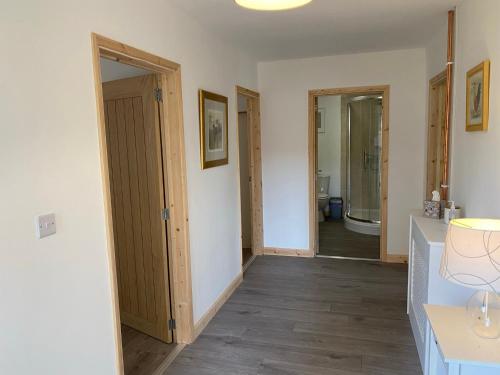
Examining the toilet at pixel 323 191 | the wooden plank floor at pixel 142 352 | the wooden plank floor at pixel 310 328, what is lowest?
the wooden plank floor at pixel 142 352

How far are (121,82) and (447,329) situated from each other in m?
2.58

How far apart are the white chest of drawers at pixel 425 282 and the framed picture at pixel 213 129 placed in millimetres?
1707

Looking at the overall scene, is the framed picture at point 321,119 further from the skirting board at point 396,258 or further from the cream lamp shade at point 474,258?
the cream lamp shade at point 474,258

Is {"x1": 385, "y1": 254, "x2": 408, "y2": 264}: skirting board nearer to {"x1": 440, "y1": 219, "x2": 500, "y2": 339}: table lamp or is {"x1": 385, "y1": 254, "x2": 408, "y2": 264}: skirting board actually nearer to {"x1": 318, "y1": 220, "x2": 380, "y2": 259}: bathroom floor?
{"x1": 318, "y1": 220, "x2": 380, "y2": 259}: bathroom floor

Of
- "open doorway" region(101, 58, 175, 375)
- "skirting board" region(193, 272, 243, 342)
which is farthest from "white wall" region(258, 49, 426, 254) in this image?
"open doorway" region(101, 58, 175, 375)

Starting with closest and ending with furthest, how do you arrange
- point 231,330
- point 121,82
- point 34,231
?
point 34,231 → point 121,82 → point 231,330

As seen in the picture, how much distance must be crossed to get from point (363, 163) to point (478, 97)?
4.33m

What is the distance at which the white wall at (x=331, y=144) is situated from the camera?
23.0 feet

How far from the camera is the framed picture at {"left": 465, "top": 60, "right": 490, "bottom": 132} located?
2.24 metres

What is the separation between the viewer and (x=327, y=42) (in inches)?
151

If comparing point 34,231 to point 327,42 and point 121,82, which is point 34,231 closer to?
point 121,82

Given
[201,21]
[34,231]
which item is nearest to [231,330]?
[34,231]

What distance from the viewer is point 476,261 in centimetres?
140

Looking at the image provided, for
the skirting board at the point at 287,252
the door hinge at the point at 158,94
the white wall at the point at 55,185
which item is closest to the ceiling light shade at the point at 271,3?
the white wall at the point at 55,185
